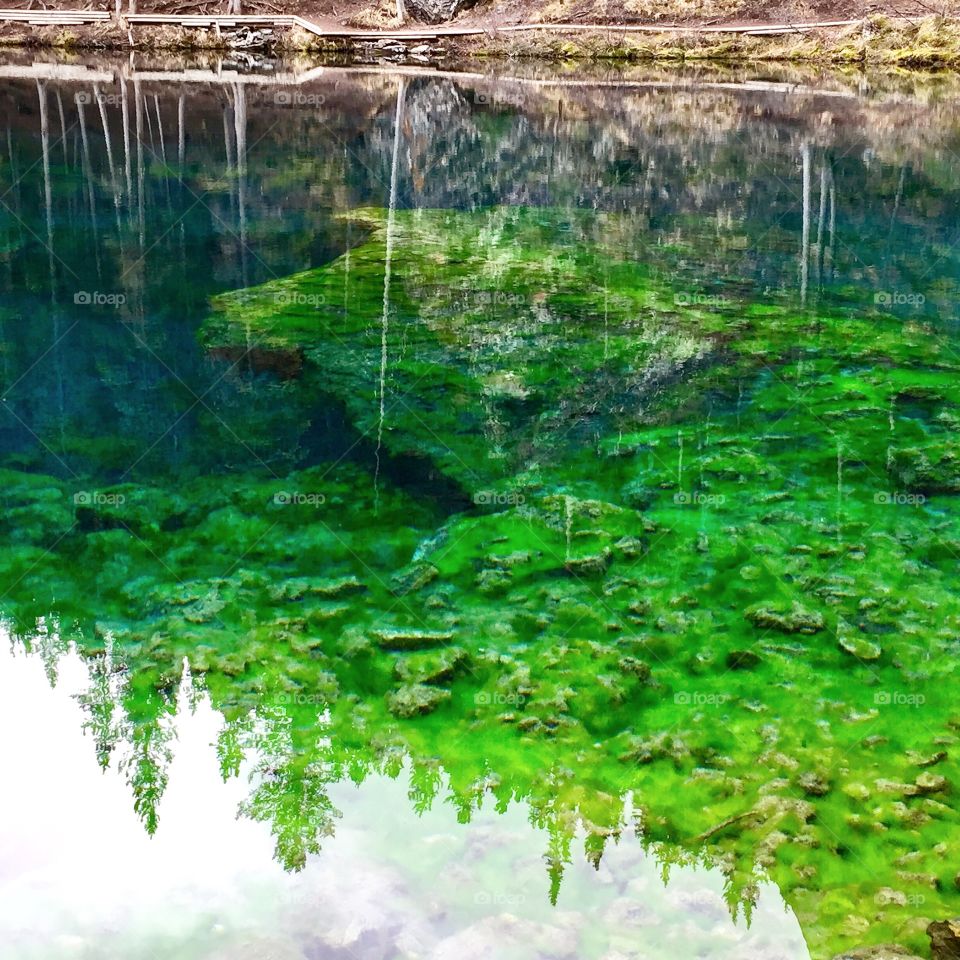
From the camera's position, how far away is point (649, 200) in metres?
17.4

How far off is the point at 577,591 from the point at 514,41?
1474 inches

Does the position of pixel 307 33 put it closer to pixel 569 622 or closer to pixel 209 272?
pixel 209 272

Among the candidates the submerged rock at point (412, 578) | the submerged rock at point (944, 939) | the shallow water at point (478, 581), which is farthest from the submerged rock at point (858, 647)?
the submerged rock at point (412, 578)

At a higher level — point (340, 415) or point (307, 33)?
point (307, 33)

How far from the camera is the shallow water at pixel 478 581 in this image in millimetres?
4492

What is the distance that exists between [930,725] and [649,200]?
1317 centimetres

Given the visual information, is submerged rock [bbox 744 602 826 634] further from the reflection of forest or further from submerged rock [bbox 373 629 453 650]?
the reflection of forest

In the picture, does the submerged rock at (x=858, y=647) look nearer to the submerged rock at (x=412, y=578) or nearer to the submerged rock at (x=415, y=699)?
the submerged rock at (x=415, y=699)

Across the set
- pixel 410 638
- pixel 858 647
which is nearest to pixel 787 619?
pixel 858 647

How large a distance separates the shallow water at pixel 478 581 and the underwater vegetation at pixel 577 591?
Answer: 0.03m

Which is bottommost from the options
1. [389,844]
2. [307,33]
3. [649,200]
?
[389,844]

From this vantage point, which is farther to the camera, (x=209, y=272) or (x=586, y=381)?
(x=209, y=272)

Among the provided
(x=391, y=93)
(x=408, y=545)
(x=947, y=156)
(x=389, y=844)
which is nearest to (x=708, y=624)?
(x=408, y=545)

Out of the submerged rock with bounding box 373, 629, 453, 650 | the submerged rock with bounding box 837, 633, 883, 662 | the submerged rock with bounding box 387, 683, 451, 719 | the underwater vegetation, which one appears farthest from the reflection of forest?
the submerged rock with bounding box 837, 633, 883, 662
